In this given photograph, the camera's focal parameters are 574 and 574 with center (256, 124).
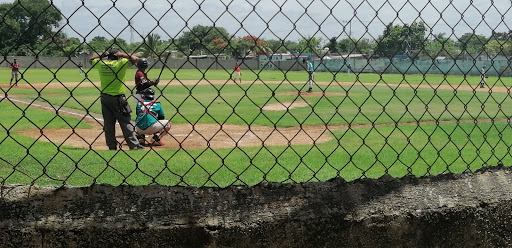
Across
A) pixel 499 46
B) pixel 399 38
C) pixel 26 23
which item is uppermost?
pixel 499 46

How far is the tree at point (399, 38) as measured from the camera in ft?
11.4

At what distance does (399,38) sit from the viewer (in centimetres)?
379

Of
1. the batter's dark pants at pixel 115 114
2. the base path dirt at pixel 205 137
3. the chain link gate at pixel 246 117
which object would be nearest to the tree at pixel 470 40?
the chain link gate at pixel 246 117

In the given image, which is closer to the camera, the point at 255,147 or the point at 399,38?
the point at 399,38

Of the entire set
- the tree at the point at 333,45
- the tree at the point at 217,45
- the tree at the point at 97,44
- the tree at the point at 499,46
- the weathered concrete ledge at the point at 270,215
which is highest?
the tree at the point at 499,46

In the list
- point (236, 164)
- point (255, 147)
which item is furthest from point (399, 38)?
point (255, 147)

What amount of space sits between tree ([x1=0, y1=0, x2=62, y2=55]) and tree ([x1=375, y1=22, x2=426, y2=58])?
1.82 meters

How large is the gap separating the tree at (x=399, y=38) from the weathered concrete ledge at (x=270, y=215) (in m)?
0.84

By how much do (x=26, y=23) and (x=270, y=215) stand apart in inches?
58.5

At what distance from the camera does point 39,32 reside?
2.70 metres

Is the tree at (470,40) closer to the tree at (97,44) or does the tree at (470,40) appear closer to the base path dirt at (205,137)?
the tree at (97,44)

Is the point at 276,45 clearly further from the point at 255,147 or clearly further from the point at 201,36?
the point at 255,147

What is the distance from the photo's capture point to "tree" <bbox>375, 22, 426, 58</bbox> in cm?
347

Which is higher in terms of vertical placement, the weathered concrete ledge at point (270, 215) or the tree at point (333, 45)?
the tree at point (333, 45)
